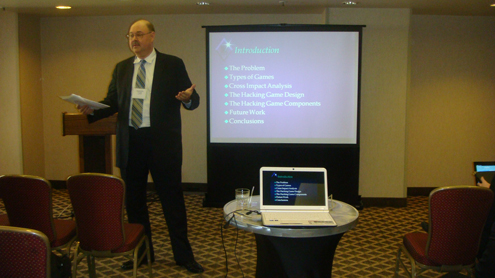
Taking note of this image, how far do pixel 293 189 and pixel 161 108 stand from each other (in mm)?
1262

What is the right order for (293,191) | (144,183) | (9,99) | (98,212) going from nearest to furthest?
(293,191), (98,212), (144,183), (9,99)

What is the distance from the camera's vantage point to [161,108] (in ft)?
10.2

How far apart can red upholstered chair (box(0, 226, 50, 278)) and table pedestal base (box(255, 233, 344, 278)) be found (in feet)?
3.82

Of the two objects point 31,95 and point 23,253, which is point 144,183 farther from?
point 31,95

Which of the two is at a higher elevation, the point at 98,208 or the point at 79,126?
the point at 79,126

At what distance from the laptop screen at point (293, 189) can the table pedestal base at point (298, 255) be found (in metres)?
0.20

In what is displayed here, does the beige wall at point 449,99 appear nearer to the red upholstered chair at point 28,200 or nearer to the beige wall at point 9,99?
the red upholstered chair at point 28,200

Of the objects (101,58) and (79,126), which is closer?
(79,126)

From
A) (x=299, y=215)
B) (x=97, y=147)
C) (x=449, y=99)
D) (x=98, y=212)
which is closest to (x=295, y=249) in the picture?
(x=299, y=215)

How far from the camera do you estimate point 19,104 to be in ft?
19.1

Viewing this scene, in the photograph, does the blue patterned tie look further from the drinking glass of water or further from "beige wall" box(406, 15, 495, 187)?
"beige wall" box(406, 15, 495, 187)

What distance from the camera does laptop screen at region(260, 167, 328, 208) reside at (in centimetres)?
239

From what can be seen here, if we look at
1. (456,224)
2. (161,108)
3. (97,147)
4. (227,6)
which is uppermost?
(227,6)

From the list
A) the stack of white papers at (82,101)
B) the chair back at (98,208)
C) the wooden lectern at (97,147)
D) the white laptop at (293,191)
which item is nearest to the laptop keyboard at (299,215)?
the white laptop at (293,191)
